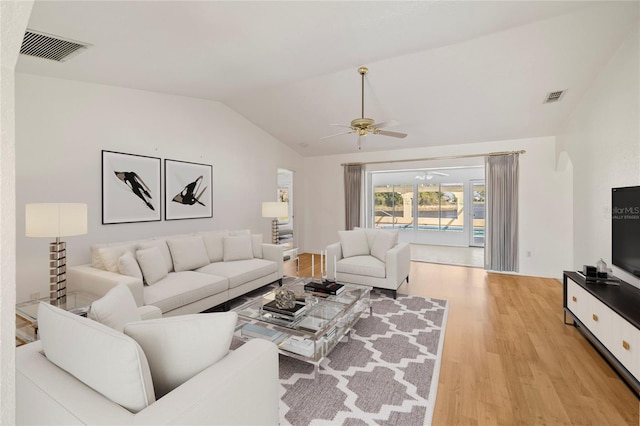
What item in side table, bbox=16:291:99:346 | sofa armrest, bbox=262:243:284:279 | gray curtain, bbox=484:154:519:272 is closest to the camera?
side table, bbox=16:291:99:346

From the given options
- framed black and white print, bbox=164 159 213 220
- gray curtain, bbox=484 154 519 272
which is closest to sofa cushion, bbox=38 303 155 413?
framed black and white print, bbox=164 159 213 220

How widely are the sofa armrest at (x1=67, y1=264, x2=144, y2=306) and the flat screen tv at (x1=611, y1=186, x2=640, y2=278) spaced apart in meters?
4.38

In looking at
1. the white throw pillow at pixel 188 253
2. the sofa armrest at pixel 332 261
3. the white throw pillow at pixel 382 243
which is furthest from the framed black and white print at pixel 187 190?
the white throw pillow at pixel 382 243

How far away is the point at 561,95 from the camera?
3.96m

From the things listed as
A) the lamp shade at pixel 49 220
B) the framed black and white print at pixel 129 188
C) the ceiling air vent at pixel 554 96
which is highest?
the ceiling air vent at pixel 554 96

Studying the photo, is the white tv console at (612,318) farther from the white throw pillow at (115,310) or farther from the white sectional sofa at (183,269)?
the white sectional sofa at (183,269)

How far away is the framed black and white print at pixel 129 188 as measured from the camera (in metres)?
3.60

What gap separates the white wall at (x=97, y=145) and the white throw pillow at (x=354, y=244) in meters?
2.12

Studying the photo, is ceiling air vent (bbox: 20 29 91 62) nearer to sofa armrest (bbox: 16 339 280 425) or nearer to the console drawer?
sofa armrest (bbox: 16 339 280 425)

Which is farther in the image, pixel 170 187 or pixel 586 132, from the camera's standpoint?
pixel 170 187

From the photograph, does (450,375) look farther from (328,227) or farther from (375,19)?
(328,227)

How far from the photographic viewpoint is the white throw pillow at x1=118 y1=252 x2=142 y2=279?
2891 millimetres

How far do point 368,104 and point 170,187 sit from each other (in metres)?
3.27

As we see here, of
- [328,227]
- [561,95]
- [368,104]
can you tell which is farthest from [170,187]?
[561,95]
